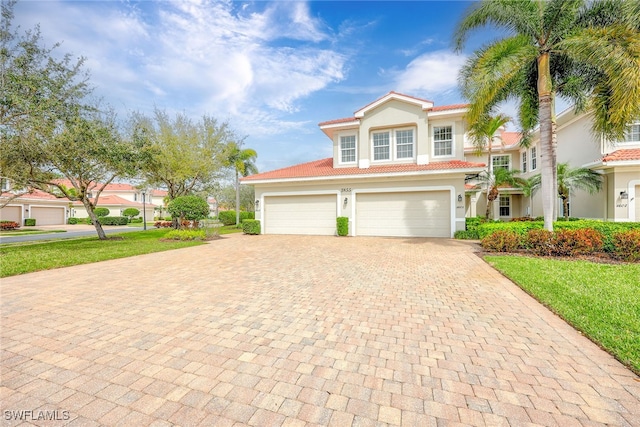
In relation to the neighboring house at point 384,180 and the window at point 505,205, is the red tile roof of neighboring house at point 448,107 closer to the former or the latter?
the neighboring house at point 384,180

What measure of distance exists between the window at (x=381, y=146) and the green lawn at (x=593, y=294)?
374 inches

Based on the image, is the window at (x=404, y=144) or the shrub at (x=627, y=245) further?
the window at (x=404, y=144)

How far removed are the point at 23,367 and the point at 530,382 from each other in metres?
5.09

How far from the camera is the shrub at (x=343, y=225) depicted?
15.2 meters

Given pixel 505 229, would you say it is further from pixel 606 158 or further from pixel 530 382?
pixel 530 382

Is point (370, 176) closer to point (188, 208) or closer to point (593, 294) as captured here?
point (188, 208)

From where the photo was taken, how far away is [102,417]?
2131 mm

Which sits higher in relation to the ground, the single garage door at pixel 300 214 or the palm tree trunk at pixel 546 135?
the palm tree trunk at pixel 546 135

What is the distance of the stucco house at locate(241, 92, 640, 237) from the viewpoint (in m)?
13.2


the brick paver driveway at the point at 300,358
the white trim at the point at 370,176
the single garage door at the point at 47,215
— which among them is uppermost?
the white trim at the point at 370,176

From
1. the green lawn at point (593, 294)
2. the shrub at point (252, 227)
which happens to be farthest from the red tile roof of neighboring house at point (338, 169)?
the green lawn at point (593, 294)

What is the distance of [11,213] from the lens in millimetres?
27984

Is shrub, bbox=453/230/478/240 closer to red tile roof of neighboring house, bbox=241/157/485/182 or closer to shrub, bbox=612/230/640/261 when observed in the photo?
red tile roof of neighboring house, bbox=241/157/485/182

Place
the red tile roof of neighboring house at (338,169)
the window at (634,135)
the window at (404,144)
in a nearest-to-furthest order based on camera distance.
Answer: the window at (634,135)
the red tile roof of neighboring house at (338,169)
the window at (404,144)
